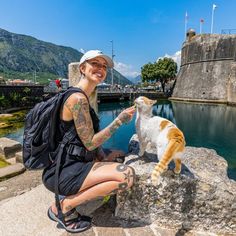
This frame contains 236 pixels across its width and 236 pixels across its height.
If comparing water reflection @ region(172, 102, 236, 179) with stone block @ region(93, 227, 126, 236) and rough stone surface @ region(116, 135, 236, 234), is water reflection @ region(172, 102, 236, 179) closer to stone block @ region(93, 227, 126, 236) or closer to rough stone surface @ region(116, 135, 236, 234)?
rough stone surface @ region(116, 135, 236, 234)

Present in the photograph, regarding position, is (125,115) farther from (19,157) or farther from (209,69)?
(209,69)

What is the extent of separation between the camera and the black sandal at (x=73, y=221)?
2.21 metres

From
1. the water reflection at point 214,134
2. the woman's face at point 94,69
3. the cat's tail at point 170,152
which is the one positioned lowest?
the water reflection at point 214,134

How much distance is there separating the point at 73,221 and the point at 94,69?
170 cm

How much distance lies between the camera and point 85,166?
2104mm

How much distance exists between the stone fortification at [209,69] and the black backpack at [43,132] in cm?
3067

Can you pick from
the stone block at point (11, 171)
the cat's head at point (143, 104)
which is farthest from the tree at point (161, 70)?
the cat's head at point (143, 104)

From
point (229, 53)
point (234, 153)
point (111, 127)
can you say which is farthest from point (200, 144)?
point (229, 53)

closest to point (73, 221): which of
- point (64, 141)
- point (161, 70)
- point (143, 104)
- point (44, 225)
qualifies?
point (44, 225)

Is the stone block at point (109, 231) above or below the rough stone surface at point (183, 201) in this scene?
below

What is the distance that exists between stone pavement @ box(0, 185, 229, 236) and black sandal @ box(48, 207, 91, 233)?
58mm

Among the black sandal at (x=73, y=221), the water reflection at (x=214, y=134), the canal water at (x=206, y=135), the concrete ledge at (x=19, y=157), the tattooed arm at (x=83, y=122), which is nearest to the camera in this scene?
the tattooed arm at (x=83, y=122)

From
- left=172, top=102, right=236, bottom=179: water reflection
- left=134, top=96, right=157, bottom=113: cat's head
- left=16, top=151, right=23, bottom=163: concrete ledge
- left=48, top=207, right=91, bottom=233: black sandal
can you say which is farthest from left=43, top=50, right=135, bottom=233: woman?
left=172, top=102, right=236, bottom=179: water reflection

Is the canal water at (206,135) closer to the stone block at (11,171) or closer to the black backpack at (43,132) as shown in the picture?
the stone block at (11,171)
